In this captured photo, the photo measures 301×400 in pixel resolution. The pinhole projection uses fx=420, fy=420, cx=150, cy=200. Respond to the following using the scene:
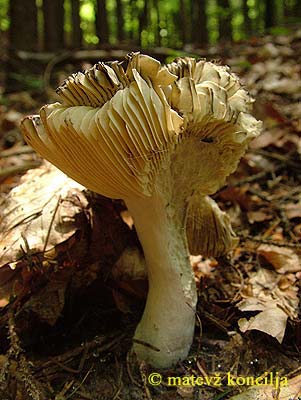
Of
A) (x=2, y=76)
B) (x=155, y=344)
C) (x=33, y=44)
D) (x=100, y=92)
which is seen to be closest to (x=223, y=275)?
(x=155, y=344)

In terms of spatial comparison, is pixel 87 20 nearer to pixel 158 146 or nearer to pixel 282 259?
pixel 282 259

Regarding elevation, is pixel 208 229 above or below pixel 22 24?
below

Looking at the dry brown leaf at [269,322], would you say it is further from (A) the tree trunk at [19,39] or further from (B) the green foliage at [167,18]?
(B) the green foliage at [167,18]

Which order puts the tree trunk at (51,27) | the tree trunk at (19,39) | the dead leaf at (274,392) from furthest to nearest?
the tree trunk at (51,27) → the tree trunk at (19,39) → the dead leaf at (274,392)

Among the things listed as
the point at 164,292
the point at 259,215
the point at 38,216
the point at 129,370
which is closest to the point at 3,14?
the point at 259,215

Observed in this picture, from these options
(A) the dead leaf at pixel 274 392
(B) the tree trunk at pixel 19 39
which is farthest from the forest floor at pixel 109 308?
(B) the tree trunk at pixel 19 39

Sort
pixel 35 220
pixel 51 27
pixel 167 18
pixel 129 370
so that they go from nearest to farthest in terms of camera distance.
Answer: pixel 129 370
pixel 35 220
pixel 51 27
pixel 167 18

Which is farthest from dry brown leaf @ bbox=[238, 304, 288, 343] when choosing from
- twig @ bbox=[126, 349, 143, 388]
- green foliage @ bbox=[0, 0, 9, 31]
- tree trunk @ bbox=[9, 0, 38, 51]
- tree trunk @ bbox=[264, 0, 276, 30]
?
green foliage @ bbox=[0, 0, 9, 31]
